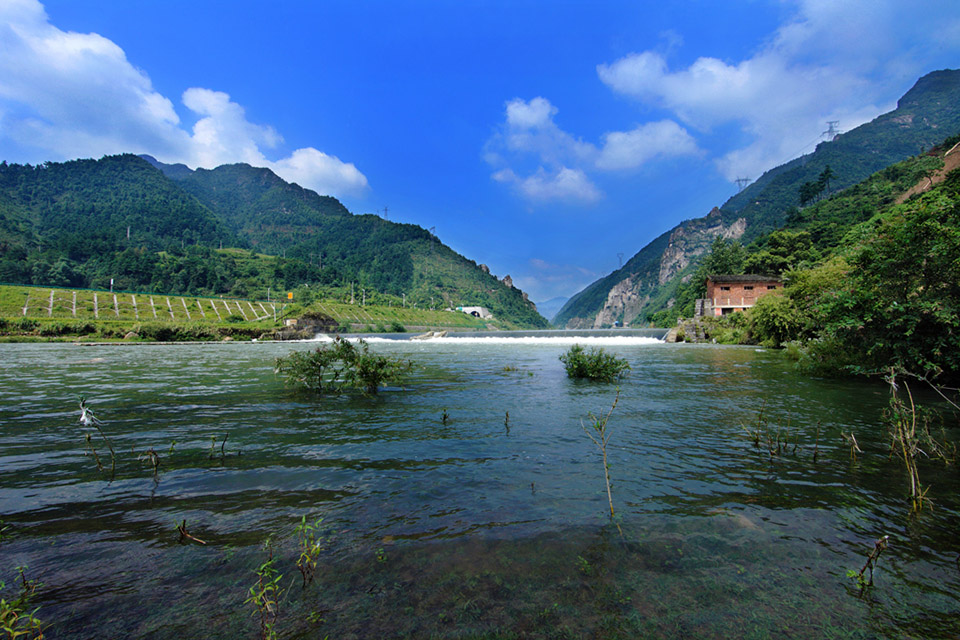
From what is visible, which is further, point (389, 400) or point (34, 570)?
point (389, 400)

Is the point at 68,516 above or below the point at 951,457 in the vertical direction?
below

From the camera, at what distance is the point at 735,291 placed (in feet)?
185

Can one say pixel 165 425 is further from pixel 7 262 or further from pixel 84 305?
pixel 7 262

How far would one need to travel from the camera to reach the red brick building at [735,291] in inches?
2165

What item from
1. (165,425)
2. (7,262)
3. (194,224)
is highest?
(194,224)

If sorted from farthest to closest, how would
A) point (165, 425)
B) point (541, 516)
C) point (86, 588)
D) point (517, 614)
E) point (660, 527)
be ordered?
point (165, 425) < point (541, 516) < point (660, 527) < point (86, 588) < point (517, 614)

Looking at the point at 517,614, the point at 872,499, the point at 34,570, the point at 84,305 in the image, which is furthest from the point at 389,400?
the point at 84,305

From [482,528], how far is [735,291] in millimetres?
64258

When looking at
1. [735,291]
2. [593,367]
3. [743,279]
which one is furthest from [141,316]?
[743,279]

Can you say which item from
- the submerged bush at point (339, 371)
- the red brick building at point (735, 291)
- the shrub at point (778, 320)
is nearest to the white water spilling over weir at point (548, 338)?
the red brick building at point (735, 291)

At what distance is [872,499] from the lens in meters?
4.70

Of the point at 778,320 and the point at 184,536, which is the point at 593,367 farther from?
the point at 778,320

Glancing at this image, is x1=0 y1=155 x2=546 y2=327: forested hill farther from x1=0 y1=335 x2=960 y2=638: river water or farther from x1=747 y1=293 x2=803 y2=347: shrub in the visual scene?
x1=0 y1=335 x2=960 y2=638: river water

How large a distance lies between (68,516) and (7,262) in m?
142
